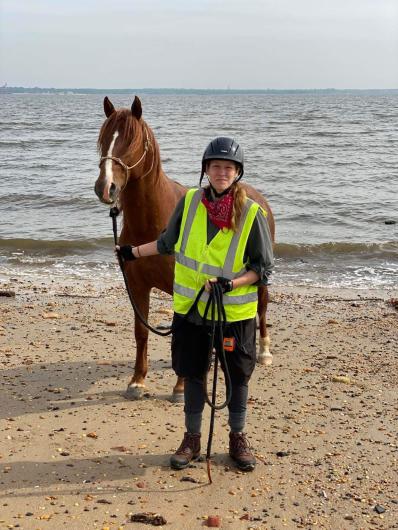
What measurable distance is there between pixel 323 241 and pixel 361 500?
10.8 m

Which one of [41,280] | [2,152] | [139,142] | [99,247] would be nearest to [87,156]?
[2,152]

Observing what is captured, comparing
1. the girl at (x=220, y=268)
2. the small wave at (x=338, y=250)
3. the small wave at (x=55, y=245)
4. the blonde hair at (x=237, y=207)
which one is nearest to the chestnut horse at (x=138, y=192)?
the girl at (x=220, y=268)

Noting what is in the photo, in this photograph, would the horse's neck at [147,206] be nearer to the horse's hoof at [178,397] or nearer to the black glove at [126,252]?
the black glove at [126,252]

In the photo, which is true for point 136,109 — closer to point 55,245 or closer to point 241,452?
point 241,452

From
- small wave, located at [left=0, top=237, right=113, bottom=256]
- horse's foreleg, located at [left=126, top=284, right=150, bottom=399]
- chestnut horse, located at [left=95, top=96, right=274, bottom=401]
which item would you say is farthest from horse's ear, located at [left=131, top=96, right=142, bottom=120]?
small wave, located at [left=0, top=237, right=113, bottom=256]

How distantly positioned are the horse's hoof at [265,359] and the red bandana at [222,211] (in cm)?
303

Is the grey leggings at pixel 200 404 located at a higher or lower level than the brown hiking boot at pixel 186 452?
higher

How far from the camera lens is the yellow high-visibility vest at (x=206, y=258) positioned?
426cm

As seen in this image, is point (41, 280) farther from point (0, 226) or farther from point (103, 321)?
point (0, 226)

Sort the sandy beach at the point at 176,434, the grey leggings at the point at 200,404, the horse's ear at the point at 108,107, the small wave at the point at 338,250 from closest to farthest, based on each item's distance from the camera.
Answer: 1. the sandy beach at the point at 176,434
2. the grey leggings at the point at 200,404
3. the horse's ear at the point at 108,107
4. the small wave at the point at 338,250

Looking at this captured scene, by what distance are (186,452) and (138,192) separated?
201 cm

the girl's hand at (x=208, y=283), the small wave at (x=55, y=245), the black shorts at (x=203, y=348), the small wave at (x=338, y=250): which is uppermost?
the girl's hand at (x=208, y=283)

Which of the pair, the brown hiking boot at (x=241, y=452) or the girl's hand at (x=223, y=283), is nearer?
the girl's hand at (x=223, y=283)

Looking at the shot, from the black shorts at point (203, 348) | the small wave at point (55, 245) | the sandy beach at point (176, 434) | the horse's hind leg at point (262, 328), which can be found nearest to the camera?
the sandy beach at point (176, 434)
